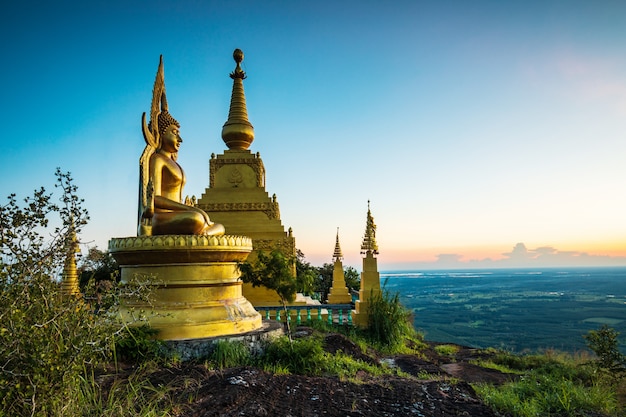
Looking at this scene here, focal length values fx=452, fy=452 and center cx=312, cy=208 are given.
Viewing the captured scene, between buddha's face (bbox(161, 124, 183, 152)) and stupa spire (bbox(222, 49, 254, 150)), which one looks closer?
buddha's face (bbox(161, 124, 183, 152))

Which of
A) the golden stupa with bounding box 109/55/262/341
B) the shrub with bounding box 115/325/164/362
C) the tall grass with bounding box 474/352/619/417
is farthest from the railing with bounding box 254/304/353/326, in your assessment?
the shrub with bounding box 115/325/164/362

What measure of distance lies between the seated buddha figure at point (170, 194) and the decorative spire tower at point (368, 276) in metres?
6.38

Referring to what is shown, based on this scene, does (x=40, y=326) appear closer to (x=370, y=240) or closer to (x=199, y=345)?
(x=199, y=345)

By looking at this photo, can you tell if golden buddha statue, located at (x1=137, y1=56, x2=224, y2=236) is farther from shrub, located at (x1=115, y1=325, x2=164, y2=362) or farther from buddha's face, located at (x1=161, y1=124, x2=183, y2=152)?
shrub, located at (x1=115, y1=325, x2=164, y2=362)

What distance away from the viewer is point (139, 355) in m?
5.52

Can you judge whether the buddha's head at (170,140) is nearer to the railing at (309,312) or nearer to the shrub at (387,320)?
the railing at (309,312)

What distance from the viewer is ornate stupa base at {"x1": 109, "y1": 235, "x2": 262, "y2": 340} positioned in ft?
20.1

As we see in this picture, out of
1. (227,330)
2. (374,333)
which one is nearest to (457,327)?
(374,333)

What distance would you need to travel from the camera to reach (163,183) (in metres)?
7.27

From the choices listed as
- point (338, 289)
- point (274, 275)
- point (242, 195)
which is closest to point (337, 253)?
point (338, 289)

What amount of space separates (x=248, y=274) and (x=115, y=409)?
540 cm

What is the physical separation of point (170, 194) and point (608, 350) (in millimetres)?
9091

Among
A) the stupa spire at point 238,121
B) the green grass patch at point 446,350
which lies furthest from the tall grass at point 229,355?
the stupa spire at point 238,121

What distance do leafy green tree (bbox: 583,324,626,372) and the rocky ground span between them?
5.32 m
